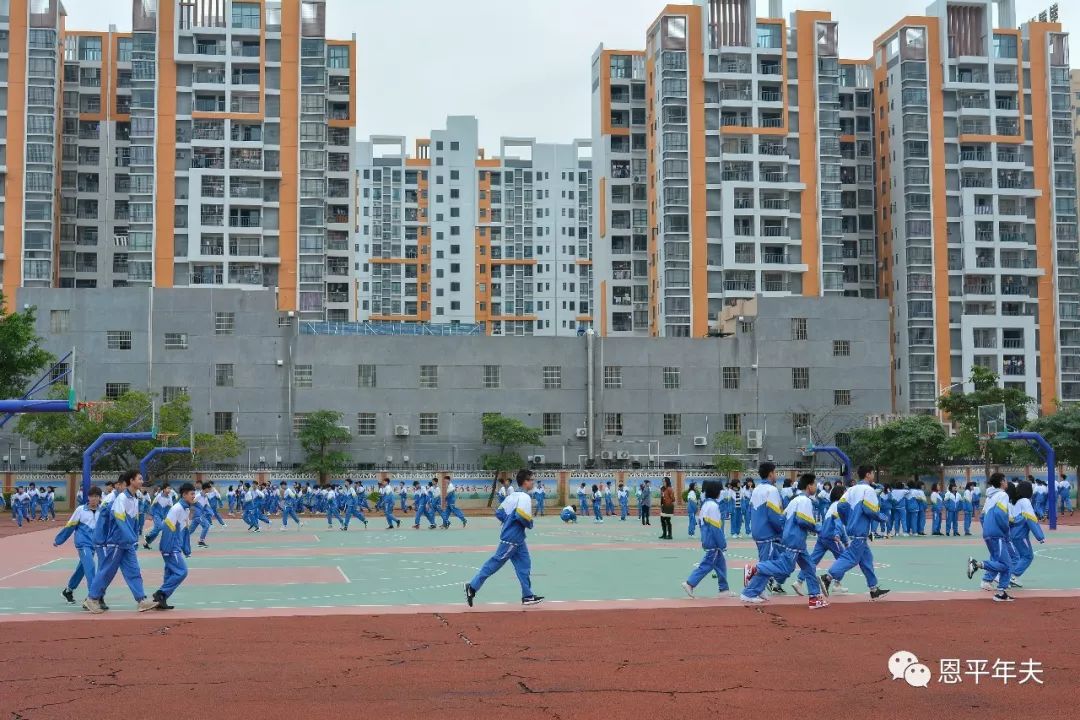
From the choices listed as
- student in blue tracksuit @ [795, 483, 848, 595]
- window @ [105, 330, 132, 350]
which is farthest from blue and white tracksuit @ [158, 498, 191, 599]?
window @ [105, 330, 132, 350]

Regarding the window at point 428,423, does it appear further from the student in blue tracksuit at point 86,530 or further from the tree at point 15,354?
the student in blue tracksuit at point 86,530

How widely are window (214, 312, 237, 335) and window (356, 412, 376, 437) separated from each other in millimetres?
7969

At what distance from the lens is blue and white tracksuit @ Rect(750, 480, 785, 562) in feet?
54.2

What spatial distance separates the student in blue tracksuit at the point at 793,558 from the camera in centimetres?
1583

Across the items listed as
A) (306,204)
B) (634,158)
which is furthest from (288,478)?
(634,158)

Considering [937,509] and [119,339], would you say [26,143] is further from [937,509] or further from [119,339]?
[937,509]

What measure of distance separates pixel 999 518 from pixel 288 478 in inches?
1910

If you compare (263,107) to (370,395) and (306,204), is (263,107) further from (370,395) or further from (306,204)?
(370,395)

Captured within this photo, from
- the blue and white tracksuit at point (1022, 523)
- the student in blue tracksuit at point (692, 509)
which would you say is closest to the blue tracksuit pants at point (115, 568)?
the blue and white tracksuit at point (1022, 523)

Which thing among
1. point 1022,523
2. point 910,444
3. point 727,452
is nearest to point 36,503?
point 727,452

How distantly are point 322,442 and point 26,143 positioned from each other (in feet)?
103

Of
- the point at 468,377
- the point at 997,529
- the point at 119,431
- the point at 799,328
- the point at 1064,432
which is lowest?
the point at 997,529

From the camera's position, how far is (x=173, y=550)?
16500 millimetres

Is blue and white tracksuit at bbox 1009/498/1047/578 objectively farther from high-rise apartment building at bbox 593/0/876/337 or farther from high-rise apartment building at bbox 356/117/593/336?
high-rise apartment building at bbox 356/117/593/336
